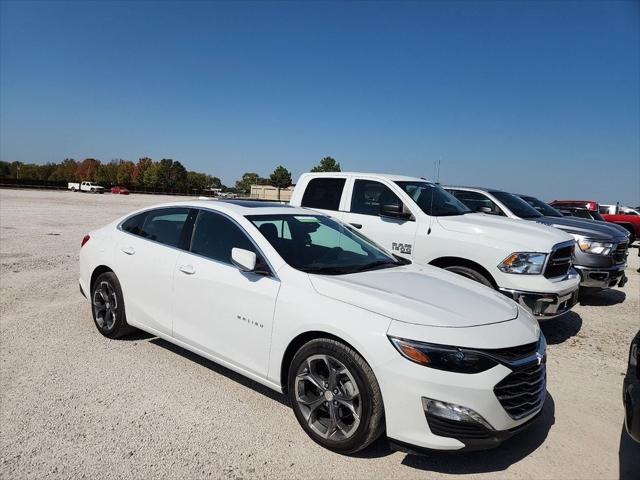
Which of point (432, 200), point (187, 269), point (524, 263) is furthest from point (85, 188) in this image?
point (524, 263)

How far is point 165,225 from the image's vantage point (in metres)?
4.43

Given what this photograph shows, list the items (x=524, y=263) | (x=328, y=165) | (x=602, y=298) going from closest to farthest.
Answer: (x=524, y=263) < (x=602, y=298) < (x=328, y=165)

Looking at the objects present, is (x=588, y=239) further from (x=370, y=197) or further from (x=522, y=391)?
(x=522, y=391)

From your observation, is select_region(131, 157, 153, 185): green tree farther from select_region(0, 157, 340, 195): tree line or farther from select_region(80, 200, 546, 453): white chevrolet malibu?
select_region(80, 200, 546, 453): white chevrolet malibu

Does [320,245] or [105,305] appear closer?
[320,245]

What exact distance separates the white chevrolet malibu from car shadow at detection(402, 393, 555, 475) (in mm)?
348

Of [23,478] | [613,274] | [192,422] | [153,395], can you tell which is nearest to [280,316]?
[192,422]

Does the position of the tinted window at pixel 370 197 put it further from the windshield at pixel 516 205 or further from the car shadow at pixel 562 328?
the windshield at pixel 516 205

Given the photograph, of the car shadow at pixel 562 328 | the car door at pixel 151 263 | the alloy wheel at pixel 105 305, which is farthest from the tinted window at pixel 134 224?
the car shadow at pixel 562 328

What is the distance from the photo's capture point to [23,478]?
258 cm

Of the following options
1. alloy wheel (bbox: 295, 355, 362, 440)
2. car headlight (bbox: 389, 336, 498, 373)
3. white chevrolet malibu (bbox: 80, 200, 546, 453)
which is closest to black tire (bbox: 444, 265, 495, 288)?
white chevrolet malibu (bbox: 80, 200, 546, 453)

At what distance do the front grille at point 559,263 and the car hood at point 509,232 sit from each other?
12cm

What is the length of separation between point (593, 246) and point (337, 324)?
653 cm

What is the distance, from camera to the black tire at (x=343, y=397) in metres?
2.68
